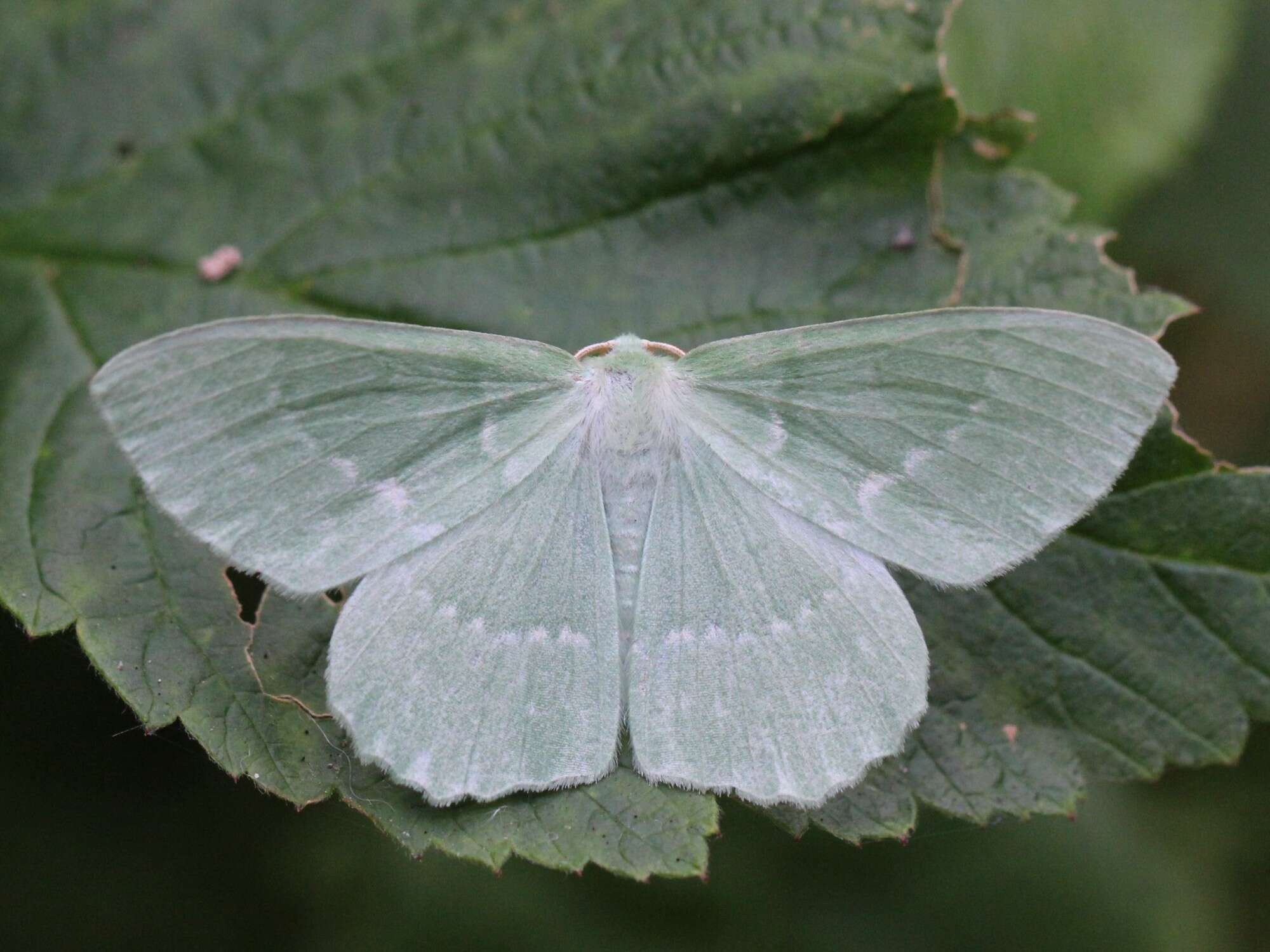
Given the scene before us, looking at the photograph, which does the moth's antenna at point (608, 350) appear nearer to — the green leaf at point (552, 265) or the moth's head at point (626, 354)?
the moth's head at point (626, 354)

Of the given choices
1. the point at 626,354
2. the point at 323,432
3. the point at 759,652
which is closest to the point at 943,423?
the point at 759,652

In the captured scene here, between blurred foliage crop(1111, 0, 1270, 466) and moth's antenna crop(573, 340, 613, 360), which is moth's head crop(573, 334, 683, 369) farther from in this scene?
blurred foliage crop(1111, 0, 1270, 466)

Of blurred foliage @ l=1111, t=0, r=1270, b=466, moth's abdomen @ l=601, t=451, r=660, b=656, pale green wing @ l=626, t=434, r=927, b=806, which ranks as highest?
moth's abdomen @ l=601, t=451, r=660, b=656

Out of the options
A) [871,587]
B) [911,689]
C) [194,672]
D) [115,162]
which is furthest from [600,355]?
[115,162]

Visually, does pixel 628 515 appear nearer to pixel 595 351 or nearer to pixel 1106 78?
pixel 595 351

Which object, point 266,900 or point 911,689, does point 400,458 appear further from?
point 266,900

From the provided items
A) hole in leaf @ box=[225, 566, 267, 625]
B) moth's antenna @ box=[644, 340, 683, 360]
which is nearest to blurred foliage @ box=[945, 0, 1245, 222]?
moth's antenna @ box=[644, 340, 683, 360]

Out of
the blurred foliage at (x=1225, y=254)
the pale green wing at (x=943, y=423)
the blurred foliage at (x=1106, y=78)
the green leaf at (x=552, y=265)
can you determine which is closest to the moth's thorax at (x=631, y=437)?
the pale green wing at (x=943, y=423)
